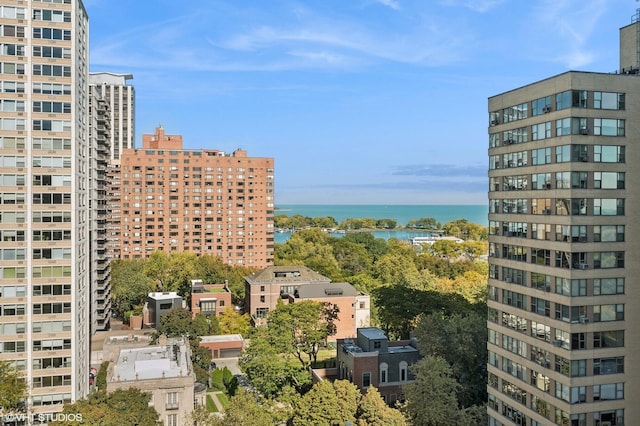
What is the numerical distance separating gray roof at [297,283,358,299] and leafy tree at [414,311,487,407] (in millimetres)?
33790

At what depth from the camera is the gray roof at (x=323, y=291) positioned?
→ 3689 inches

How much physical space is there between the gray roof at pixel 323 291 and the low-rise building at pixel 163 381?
3824 centimetres

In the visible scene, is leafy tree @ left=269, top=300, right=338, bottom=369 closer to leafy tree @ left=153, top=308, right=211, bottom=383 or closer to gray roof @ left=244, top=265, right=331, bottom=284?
leafy tree @ left=153, top=308, right=211, bottom=383

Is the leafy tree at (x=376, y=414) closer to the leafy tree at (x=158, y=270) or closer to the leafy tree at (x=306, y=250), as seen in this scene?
the leafy tree at (x=158, y=270)

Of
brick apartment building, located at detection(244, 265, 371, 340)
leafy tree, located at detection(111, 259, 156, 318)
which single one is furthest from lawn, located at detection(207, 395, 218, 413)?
leafy tree, located at detection(111, 259, 156, 318)

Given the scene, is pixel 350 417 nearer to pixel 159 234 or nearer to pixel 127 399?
pixel 127 399

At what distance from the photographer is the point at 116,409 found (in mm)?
41000

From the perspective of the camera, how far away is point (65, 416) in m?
38.4

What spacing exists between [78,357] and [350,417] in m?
28.2

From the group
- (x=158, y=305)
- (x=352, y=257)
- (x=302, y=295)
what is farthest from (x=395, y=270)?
(x=158, y=305)

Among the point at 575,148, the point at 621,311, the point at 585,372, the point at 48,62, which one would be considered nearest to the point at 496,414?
the point at 585,372

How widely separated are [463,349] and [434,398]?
815 centimetres

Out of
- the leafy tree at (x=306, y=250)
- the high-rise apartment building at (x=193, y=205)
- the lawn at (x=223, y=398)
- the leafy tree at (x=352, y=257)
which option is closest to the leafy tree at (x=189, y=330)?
the lawn at (x=223, y=398)

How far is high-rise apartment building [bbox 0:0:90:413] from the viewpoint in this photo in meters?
52.9
